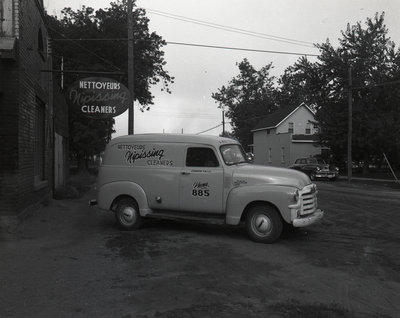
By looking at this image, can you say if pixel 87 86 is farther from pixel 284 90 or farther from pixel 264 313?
pixel 284 90

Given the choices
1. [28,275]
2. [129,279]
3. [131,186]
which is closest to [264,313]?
[129,279]

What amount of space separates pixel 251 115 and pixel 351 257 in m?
71.5

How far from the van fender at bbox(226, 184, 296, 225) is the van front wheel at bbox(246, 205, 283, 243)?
129 mm

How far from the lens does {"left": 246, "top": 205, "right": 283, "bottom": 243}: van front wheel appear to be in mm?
8547

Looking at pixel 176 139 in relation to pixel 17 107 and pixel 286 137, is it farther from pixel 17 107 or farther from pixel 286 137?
pixel 286 137

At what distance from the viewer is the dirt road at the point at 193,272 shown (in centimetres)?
503

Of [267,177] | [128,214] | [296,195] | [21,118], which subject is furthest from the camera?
[128,214]

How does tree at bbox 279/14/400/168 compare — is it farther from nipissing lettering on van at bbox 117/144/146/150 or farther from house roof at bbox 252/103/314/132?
nipissing lettering on van at bbox 117/144/146/150

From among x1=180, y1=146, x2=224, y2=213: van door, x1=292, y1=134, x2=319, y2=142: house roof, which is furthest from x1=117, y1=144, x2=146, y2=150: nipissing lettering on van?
x1=292, y1=134, x2=319, y2=142: house roof

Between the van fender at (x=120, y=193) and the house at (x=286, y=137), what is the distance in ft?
126

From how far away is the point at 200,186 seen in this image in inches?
364

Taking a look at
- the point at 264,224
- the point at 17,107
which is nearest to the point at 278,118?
the point at 264,224

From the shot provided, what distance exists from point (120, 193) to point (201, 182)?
75.1 inches

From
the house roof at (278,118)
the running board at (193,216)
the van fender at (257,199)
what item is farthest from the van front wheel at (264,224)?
the house roof at (278,118)
